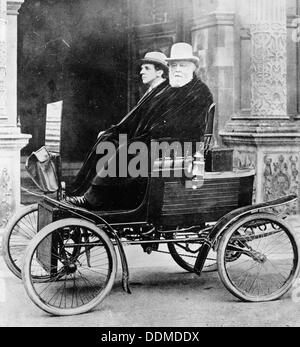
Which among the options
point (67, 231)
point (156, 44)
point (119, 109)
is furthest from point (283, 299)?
point (119, 109)

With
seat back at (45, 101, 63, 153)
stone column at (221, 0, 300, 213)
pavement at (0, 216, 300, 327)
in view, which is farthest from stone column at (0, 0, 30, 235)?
stone column at (221, 0, 300, 213)

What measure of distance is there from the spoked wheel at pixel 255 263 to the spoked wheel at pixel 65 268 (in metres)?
0.94

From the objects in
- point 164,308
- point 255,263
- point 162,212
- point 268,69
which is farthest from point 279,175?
point 164,308

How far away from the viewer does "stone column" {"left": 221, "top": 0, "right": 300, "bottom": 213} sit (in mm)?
9461

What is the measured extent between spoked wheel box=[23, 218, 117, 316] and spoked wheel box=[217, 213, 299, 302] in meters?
0.94

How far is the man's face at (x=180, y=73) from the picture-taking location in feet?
19.7

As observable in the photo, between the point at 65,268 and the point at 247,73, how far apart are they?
570 centimetres

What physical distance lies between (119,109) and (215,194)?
23.7 ft

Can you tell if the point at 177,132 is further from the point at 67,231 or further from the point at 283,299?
the point at 283,299

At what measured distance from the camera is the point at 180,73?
6023mm

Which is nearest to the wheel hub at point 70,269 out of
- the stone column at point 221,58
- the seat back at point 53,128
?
the seat back at point 53,128

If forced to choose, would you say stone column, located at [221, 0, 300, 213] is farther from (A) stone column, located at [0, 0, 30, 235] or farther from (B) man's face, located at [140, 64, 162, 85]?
(B) man's face, located at [140, 64, 162, 85]

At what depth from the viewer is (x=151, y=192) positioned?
569cm

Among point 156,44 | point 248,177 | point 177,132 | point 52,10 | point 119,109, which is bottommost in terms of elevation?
point 248,177
